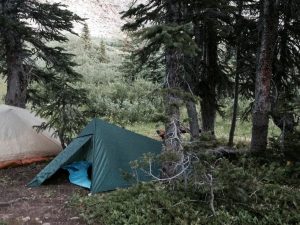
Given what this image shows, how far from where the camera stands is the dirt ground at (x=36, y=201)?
7113 mm

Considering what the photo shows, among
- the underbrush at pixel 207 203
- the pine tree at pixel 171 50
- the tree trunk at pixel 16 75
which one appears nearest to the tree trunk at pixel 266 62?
the pine tree at pixel 171 50

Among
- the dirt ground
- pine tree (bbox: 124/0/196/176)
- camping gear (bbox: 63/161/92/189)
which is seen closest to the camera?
pine tree (bbox: 124/0/196/176)

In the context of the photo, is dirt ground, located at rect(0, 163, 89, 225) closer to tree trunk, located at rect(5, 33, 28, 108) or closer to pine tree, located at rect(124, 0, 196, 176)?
pine tree, located at rect(124, 0, 196, 176)

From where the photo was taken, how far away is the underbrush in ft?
21.3

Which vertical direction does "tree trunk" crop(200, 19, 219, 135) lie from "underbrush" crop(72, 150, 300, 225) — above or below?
above

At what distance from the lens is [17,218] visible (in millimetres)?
7164

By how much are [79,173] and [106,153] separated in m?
1.07

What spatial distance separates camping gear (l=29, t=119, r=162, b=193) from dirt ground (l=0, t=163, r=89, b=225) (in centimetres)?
38

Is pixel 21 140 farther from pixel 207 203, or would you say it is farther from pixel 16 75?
pixel 207 203

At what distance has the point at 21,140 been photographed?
467 inches

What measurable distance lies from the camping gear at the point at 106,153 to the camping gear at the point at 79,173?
0.49ft

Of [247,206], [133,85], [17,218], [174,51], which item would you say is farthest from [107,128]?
[133,85]

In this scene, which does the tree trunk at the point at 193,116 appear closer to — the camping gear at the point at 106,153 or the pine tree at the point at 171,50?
the camping gear at the point at 106,153

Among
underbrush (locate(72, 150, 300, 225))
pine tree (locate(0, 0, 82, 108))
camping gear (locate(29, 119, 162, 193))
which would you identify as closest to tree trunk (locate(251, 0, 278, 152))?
underbrush (locate(72, 150, 300, 225))
